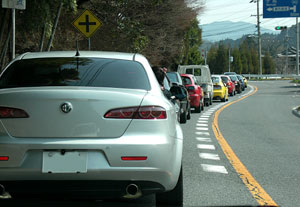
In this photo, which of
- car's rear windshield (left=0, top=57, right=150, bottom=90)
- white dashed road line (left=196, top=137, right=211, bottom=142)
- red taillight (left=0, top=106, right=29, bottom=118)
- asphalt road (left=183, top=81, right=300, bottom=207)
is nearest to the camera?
red taillight (left=0, top=106, right=29, bottom=118)

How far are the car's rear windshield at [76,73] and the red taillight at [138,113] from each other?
0.32 metres

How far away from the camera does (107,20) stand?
30.3 metres

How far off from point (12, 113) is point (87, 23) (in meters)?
14.2

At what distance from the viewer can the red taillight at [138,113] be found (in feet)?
16.7

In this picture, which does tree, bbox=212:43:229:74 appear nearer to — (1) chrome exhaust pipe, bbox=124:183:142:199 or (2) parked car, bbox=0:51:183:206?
(2) parked car, bbox=0:51:183:206

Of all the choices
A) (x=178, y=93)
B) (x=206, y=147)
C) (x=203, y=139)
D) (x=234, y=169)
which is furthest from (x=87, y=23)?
(x=178, y=93)

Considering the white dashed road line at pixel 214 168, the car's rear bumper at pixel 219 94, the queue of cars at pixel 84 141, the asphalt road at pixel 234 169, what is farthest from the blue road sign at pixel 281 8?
the queue of cars at pixel 84 141

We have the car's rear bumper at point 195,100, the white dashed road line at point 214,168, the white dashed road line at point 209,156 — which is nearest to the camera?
the white dashed road line at point 214,168

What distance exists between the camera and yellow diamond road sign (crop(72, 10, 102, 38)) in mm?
18906

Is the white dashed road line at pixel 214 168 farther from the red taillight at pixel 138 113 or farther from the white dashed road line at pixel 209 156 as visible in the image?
the red taillight at pixel 138 113

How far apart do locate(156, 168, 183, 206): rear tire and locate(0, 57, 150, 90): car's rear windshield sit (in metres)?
1.03

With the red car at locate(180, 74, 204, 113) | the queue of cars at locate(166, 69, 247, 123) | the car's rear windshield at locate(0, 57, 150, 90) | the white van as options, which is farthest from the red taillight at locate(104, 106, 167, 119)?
the white van

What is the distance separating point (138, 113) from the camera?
5152 millimetres

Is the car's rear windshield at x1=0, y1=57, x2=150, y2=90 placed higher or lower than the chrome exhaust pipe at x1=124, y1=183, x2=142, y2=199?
higher
